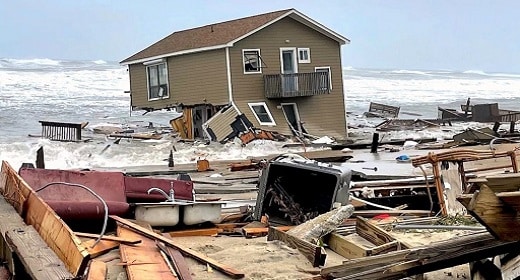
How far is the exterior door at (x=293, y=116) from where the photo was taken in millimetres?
31767

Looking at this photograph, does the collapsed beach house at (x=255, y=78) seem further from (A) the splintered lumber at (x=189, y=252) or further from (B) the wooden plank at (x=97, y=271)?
(B) the wooden plank at (x=97, y=271)

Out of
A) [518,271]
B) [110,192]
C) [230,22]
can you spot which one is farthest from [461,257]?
[230,22]

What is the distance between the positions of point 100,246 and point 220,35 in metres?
26.0

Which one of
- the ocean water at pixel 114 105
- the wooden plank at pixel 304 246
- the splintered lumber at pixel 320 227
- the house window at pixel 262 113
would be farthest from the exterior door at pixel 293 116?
the wooden plank at pixel 304 246

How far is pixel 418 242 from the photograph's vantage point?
270 inches

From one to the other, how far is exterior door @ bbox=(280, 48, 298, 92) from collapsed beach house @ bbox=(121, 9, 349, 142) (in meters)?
0.02

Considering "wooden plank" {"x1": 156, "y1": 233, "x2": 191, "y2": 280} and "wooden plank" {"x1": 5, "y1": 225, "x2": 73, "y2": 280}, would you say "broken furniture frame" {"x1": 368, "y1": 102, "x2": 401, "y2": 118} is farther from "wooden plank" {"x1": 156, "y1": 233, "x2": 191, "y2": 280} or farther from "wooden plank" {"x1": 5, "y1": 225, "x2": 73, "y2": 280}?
→ "wooden plank" {"x1": 5, "y1": 225, "x2": 73, "y2": 280}

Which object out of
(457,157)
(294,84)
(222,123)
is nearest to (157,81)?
(222,123)

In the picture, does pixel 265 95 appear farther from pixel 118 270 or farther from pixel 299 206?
pixel 118 270

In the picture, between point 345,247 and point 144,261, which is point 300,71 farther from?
point 144,261

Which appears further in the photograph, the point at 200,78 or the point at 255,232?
the point at 200,78

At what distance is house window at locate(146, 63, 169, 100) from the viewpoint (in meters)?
34.1

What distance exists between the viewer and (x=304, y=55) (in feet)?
106

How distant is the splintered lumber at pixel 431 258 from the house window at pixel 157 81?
2962cm
